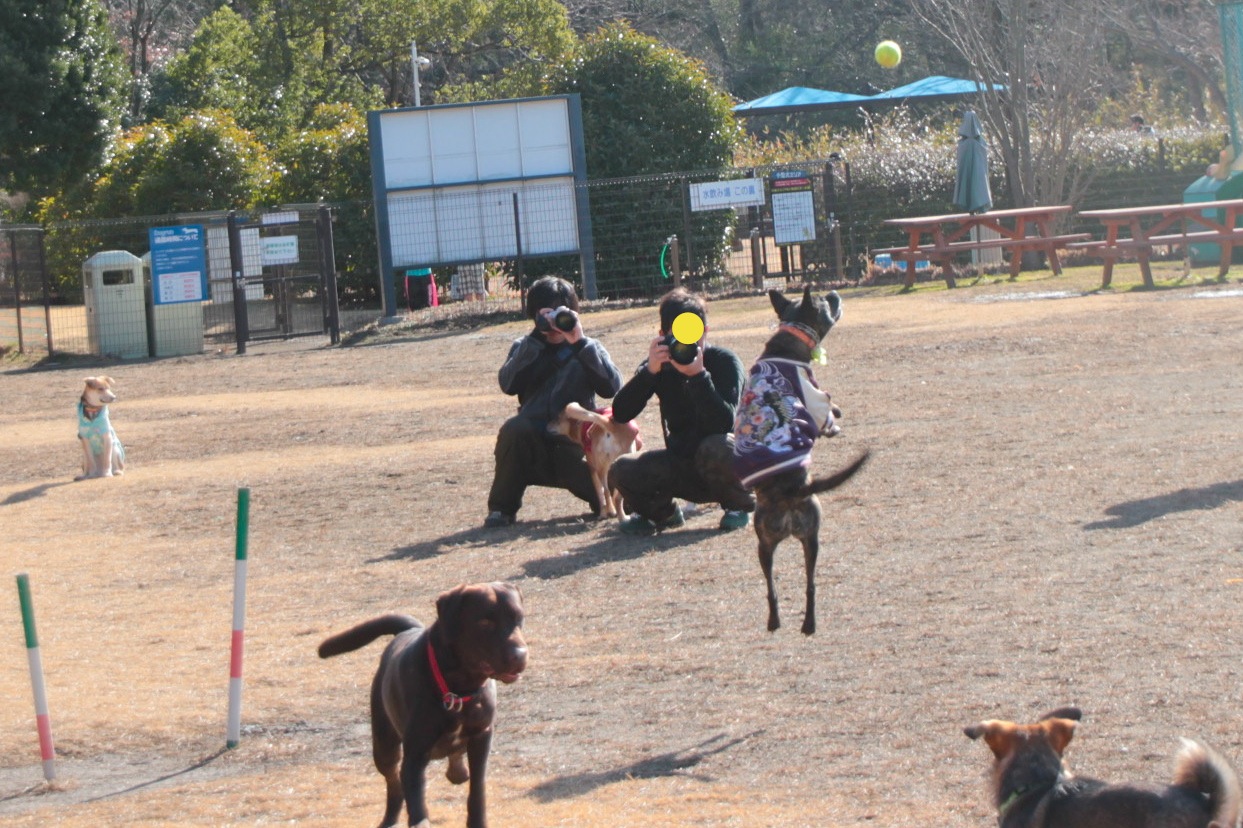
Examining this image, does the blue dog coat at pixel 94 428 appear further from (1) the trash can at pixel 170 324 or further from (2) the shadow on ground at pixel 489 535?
(1) the trash can at pixel 170 324

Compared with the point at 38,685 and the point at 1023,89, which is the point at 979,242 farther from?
the point at 38,685

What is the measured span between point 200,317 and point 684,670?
17317mm

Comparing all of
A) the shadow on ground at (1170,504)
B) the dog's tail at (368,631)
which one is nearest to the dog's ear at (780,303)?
the dog's tail at (368,631)

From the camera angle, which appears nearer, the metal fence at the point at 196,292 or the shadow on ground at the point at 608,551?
the shadow on ground at the point at 608,551

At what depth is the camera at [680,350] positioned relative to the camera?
709 centimetres

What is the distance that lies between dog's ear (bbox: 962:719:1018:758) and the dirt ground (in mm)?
728

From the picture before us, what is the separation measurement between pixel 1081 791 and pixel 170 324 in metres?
20.1

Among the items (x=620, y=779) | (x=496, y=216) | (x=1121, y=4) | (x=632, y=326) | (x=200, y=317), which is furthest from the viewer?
(x=1121, y=4)

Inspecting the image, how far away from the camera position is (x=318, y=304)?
79.6ft

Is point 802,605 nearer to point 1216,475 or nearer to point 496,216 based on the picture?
point 1216,475

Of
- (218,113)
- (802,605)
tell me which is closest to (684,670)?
(802,605)

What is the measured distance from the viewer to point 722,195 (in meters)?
24.4

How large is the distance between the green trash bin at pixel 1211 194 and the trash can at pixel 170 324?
14.4 metres

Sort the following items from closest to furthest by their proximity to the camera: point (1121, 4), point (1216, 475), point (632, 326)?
point (1216, 475) < point (632, 326) < point (1121, 4)
